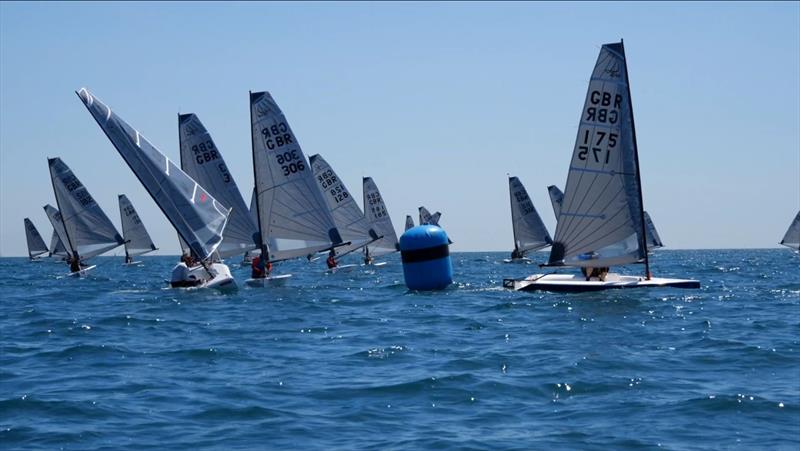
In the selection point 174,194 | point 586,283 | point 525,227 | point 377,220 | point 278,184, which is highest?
point 278,184

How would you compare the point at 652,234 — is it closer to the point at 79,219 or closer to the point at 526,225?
the point at 526,225

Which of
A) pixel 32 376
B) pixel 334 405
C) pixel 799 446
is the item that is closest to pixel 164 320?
pixel 32 376

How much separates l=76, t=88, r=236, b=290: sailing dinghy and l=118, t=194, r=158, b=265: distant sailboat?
139 feet

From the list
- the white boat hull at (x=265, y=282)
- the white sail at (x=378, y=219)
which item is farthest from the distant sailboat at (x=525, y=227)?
the white boat hull at (x=265, y=282)

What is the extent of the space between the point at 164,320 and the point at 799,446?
1594 centimetres

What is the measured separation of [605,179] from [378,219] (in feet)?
122

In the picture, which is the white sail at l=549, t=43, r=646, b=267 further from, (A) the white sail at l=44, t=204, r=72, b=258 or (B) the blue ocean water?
(A) the white sail at l=44, t=204, r=72, b=258

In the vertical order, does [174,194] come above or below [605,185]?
above

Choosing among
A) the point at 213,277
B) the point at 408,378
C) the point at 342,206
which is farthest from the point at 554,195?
the point at 408,378

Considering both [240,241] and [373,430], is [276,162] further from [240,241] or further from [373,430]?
[373,430]

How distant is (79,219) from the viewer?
56.3 metres

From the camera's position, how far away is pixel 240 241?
131ft

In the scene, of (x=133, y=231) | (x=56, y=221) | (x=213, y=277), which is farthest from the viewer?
(x=133, y=231)

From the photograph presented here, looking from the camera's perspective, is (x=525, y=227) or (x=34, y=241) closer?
(x=525, y=227)
